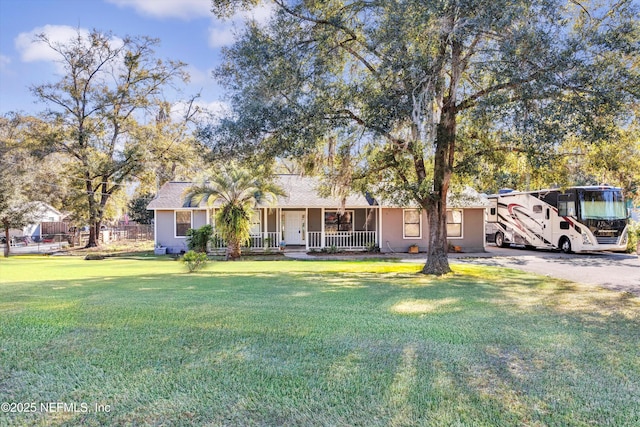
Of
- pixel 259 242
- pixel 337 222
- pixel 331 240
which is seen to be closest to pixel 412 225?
pixel 337 222

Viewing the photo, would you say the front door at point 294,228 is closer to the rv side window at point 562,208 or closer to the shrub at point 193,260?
the shrub at point 193,260

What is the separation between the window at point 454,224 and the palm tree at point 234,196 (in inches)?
368

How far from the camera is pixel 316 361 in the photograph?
12.5 ft

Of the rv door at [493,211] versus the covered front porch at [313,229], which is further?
the rv door at [493,211]

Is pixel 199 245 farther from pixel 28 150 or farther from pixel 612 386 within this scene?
pixel 612 386

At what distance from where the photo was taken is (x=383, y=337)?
15.4 ft

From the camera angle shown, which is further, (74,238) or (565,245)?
(74,238)

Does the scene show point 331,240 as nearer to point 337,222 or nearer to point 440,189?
point 337,222

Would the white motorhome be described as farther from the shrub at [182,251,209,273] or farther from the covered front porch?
the shrub at [182,251,209,273]

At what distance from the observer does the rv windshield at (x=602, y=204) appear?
17562mm

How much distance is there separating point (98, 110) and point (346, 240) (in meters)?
18.9

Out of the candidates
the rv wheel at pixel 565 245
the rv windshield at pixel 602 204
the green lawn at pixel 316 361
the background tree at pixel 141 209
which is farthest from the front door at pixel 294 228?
the background tree at pixel 141 209

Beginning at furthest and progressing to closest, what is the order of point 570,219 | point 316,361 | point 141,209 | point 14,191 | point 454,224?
point 141,209 < point 14,191 < point 454,224 < point 570,219 < point 316,361

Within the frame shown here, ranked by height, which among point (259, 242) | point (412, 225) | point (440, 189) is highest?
point (440, 189)
